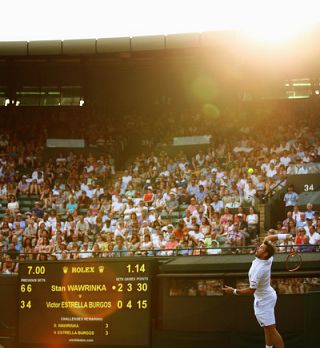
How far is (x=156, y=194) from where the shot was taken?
75.3ft

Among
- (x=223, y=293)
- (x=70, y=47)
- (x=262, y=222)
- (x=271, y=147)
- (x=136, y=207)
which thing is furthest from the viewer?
(x=70, y=47)

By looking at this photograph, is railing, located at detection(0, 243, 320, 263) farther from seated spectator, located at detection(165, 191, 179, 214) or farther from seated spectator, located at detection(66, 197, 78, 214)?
seated spectator, located at detection(66, 197, 78, 214)

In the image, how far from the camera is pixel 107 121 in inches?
1262

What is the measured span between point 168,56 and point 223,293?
19.3 metres

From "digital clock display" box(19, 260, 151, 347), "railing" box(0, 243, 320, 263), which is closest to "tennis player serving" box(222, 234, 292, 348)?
"railing" box(0, 243, 320, 263)

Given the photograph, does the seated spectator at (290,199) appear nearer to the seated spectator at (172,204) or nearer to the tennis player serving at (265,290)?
the seated spectator at (172,204)

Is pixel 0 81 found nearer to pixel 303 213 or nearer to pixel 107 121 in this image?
pixel 107 121

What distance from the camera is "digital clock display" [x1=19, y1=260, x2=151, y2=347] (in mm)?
13688

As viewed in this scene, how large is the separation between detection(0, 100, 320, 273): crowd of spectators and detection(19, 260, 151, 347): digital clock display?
5.20 feet

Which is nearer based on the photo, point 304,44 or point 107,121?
point 304,44

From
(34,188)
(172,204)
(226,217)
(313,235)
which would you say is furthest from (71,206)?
(313,235)

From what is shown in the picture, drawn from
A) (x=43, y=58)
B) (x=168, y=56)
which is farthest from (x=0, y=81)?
(x=168, y=56)

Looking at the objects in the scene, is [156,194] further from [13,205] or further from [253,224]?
[13,205]

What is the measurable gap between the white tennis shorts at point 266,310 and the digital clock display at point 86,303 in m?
3.39
